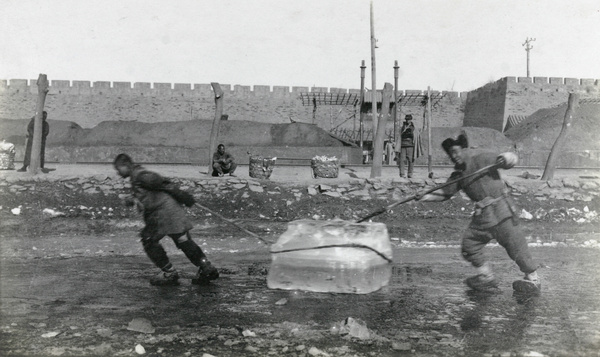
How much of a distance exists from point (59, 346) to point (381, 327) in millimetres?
1984

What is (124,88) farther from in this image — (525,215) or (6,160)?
(525,215)

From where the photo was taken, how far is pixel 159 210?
4.48 meters

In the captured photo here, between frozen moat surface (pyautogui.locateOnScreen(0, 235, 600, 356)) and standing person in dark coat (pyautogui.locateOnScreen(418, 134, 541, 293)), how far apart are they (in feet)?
0.57

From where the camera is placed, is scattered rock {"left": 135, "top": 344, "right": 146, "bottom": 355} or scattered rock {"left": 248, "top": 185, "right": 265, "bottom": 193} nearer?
scattered rock {"left": 135, "top": 344, "right": 146, "bottom": 355}

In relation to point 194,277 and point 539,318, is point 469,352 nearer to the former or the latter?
point 539,318

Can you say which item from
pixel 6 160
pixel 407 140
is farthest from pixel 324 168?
pixel 6 160

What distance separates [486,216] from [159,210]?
265cm

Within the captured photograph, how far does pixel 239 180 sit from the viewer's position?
9562 mm

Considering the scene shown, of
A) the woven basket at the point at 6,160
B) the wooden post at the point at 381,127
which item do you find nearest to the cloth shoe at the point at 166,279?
the wooden post at the point at 381,127

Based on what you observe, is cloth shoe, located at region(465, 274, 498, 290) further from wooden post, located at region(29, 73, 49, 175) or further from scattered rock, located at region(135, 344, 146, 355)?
wooden post, located at region(29, 73, 49, 175)

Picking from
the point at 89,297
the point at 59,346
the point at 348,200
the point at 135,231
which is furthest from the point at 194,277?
the point at 348,200

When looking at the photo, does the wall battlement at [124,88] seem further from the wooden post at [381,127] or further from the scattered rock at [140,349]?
the scattered rock at [140,349]

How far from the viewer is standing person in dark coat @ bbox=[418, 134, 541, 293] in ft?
14.3

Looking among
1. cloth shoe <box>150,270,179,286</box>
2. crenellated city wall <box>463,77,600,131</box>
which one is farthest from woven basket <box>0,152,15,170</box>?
crenellated city wall <box>463,77,600,131</box>
